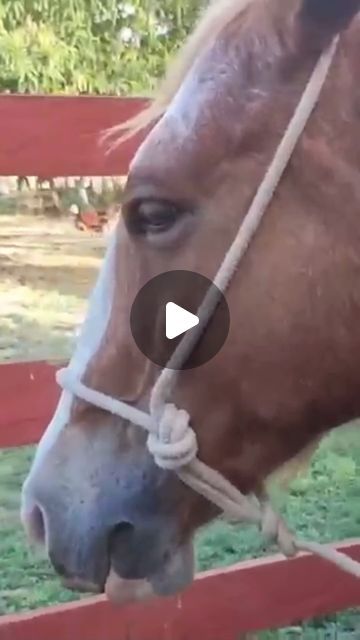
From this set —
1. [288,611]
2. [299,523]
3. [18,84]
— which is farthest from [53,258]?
[288,611]

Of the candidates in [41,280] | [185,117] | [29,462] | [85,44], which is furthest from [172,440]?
[85,44]

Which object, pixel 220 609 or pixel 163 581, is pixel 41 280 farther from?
pixel 163 581

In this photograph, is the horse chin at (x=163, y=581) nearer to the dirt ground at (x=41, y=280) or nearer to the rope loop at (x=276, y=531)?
the rope loop at (x=276, y=531)

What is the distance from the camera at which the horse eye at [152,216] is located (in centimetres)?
101

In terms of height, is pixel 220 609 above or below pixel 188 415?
below

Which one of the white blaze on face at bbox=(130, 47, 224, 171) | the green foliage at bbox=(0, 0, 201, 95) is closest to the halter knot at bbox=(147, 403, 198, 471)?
the white blaze on face at bbox=(130, 47, 224, 171)

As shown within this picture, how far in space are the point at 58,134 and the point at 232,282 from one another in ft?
2.38

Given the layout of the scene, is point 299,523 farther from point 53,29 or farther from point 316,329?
Answer: point 53,29

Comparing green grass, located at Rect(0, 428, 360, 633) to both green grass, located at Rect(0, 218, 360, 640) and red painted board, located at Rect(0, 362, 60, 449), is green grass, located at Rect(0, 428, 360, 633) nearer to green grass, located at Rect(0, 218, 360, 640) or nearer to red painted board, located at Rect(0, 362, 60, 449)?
green grass, located at Rect(0, 218, 360, 640)

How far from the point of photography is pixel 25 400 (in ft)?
5.36

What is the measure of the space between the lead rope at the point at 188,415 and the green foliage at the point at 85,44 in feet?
11.2

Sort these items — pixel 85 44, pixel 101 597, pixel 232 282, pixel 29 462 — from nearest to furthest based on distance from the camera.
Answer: pixel 232 282, pixel 101 597, pixel 29 462, pixel 85 44

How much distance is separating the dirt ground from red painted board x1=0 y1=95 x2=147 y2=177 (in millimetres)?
2050

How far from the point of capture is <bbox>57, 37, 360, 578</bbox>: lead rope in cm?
99
